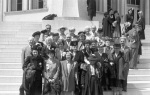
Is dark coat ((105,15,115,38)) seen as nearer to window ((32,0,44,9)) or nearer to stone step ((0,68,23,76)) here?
stone step ((0,68,23,76))

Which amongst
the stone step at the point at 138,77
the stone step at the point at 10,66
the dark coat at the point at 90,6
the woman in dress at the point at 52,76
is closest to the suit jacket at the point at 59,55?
the woman in dress at the point at 52,76

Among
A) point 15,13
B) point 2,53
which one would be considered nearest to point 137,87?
point 2,53

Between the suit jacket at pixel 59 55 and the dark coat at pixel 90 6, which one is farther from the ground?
the dark coat at pixel 90 6

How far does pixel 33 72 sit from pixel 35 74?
9 cm

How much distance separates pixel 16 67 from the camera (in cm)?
1288

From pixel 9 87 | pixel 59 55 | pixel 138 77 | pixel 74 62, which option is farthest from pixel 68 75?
pixel 138 77

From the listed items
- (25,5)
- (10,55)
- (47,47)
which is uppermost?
(25,5)

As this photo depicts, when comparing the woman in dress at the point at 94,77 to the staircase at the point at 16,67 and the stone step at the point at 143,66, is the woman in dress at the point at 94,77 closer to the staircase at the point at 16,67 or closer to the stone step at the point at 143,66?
the staircase at the point at 16,67

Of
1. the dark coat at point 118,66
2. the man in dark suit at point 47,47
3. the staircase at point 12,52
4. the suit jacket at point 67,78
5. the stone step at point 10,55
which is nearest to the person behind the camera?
the suit jacket at point 67,78

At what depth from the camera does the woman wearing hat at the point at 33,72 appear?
31.2 ft

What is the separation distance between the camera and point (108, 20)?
15367 mm

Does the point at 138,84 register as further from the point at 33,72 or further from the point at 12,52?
the point at 12,52

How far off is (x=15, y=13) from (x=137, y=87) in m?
14.6

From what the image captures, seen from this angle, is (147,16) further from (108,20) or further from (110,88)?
(110,88)
